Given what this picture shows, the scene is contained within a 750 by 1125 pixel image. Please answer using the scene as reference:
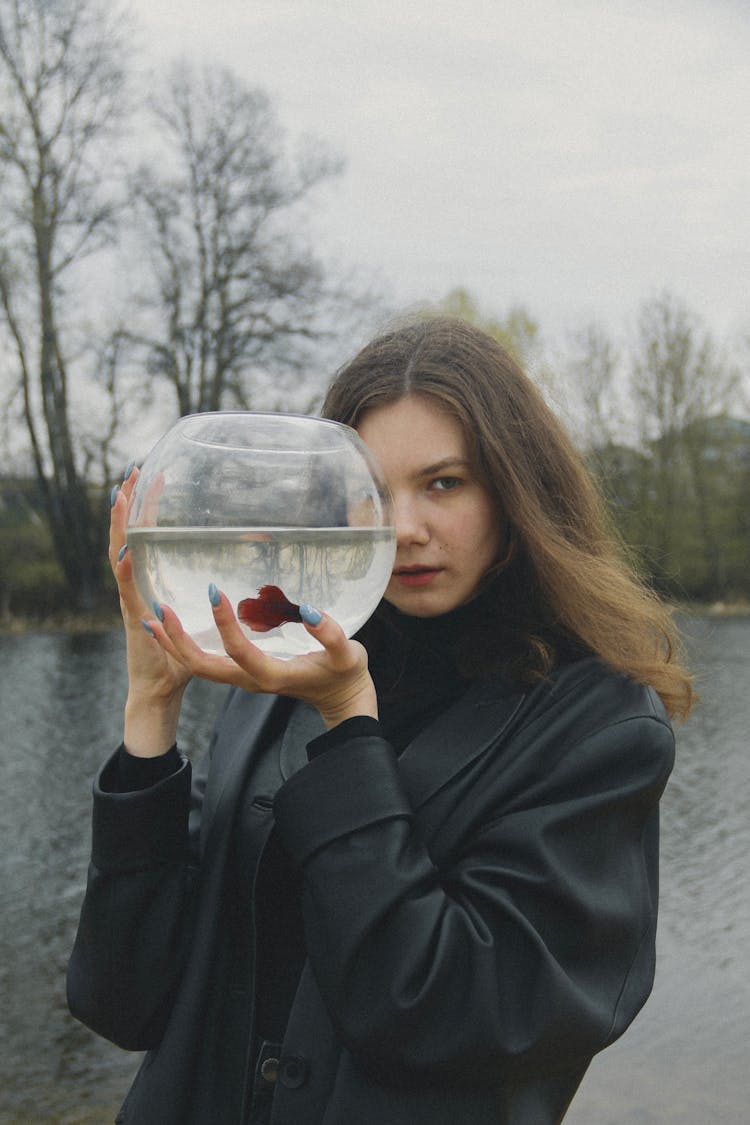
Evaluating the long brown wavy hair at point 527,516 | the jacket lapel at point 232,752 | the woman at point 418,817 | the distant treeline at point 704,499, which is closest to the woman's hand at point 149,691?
the woman at point 418,817

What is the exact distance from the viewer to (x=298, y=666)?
1701mm

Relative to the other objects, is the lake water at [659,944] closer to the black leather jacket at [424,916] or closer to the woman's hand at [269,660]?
the black leather jacket at [424,916]

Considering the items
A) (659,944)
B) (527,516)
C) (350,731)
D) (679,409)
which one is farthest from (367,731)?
(679,409)

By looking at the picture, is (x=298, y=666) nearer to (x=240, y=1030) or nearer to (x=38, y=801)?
(x=240, y=1030)

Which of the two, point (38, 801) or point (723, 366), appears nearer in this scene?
point (38, 801)

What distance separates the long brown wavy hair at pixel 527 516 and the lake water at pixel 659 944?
0.97m

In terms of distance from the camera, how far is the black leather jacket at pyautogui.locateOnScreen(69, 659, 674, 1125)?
5.49 feet

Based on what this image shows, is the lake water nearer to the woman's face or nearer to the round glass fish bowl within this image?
the woman's face

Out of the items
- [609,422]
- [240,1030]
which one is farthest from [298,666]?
[609,422]

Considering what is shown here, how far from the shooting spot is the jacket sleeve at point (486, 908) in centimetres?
167

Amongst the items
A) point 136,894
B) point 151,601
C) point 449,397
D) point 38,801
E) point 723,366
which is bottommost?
point 38,801

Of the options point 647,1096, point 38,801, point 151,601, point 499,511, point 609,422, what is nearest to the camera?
point 151,601

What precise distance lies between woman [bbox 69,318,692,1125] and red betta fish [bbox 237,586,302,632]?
0.04 m

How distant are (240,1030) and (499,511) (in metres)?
1.02
